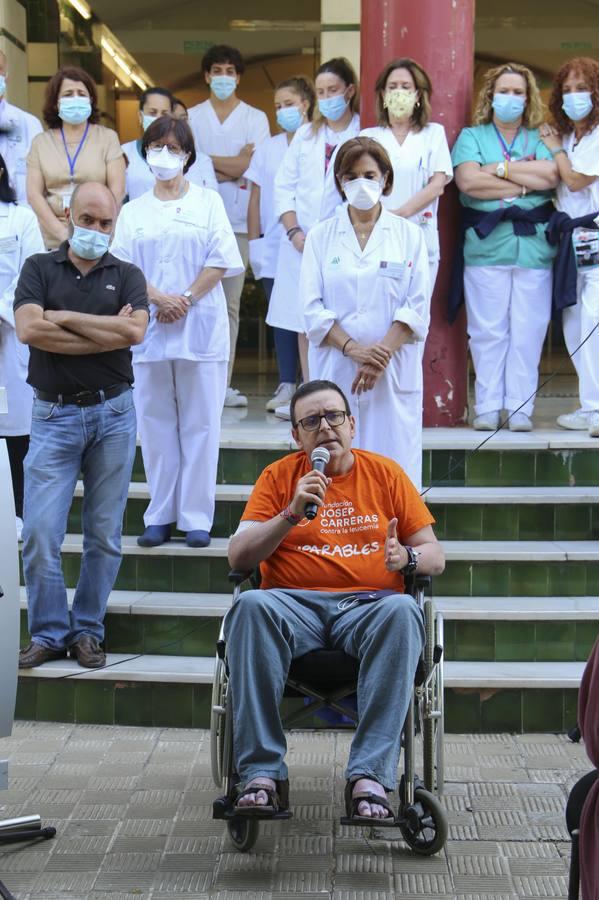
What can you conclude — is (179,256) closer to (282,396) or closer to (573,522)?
(282,396)

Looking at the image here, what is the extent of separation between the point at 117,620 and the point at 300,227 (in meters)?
2.65

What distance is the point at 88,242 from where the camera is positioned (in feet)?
16.7

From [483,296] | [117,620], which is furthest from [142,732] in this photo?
[483,296]

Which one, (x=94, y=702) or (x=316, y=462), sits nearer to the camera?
(x=316, y=462)

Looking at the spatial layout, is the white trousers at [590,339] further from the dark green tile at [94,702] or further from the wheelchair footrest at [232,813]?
the wheelchair footrest at [232,813]

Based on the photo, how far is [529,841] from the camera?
4047mm

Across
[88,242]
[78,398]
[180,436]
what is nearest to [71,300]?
[88,242]

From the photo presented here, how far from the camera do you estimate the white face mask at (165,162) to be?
5852 millimetres

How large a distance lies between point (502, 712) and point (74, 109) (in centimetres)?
361

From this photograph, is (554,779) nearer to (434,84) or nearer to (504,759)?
(504,759)

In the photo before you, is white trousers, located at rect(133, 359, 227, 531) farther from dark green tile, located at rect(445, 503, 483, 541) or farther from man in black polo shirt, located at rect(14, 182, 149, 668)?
dark green tile, located at rect(445, 503, 483, 541)

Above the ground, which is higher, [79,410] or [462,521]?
[79,410]

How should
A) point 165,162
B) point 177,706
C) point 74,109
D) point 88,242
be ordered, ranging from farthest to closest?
1. point 74,109
2. point 165,162
3. point 177,706
4. point 88,242

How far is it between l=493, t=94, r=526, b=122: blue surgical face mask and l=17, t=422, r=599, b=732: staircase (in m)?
1.60
